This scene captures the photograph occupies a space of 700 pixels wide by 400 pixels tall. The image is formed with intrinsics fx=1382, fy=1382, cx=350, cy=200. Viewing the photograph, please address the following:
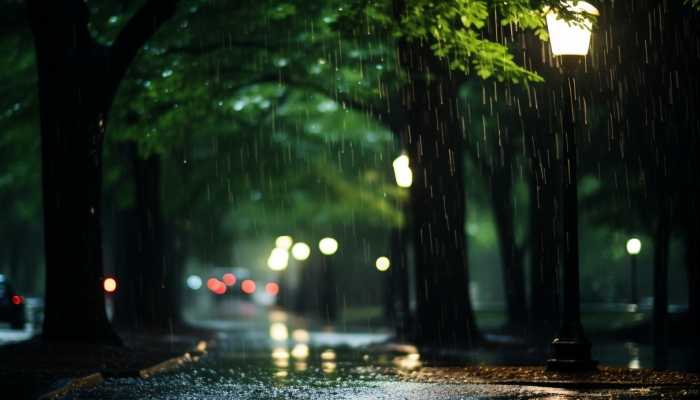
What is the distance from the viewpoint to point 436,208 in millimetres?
27344

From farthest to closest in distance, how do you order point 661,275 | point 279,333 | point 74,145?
point 279,333
point 661,275
point 74,145

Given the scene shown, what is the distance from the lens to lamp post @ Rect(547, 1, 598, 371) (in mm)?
16834

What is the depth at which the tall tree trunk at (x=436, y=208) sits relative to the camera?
27.2m

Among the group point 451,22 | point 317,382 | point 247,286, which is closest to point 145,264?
point 451,22

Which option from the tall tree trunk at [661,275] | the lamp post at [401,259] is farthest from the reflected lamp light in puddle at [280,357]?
the tall tree trunk at [661,275]

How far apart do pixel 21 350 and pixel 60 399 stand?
540cm

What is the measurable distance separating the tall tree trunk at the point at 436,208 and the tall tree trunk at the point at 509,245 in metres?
8.72

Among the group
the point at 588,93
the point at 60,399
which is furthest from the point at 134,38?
the point at 588,93

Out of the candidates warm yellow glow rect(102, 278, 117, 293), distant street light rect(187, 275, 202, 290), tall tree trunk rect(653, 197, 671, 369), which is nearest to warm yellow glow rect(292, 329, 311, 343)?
warm yellow glow rect(102, 278, 117, 293)

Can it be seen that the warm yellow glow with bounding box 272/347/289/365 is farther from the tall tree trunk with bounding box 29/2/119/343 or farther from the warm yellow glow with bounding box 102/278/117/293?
the warm yellow glow with bounding box 102/278/117/293

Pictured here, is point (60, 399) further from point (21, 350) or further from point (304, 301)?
point (304, 301)

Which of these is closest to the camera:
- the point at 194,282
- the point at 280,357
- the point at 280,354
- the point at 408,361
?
the point at 408,361

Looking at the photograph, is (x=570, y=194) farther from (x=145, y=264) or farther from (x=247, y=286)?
(x=247, y=286)

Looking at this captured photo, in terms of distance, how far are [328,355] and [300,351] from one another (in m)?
1.90
